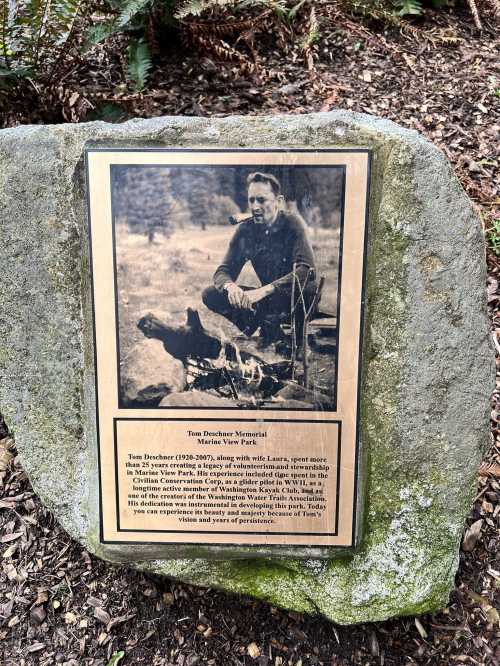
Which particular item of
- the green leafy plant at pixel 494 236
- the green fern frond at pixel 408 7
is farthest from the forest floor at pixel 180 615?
the green fern frond at pixel 408 7

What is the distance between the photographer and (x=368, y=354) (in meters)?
2.04

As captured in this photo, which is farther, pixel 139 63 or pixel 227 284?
pixel 139 63

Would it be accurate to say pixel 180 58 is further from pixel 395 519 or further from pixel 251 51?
pixel 395 519

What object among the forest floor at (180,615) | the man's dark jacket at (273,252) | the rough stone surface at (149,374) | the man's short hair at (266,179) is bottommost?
the forest floor at (180,615)

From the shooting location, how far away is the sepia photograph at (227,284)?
194cm

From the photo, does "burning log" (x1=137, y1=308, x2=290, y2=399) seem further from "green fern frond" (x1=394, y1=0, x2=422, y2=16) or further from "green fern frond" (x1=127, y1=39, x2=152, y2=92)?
"green fern frond" (x1=394, y1=0, x2=422, y2=16)

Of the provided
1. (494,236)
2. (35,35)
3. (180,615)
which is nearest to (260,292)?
(180,615)

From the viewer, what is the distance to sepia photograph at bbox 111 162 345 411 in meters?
1.94

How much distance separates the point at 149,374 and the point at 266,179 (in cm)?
78

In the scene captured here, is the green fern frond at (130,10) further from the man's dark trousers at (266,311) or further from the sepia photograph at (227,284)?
the man's dark trousers at (266,311)

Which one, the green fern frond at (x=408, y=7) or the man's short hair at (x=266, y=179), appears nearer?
the man's short hair at (x=266, y=179)

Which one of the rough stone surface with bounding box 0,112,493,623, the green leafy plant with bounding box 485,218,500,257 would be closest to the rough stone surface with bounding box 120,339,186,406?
the rough stone surface with bounding box 0,112,493,623

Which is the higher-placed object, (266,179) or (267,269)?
(266,179)

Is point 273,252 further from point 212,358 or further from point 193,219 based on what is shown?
point 212,358
